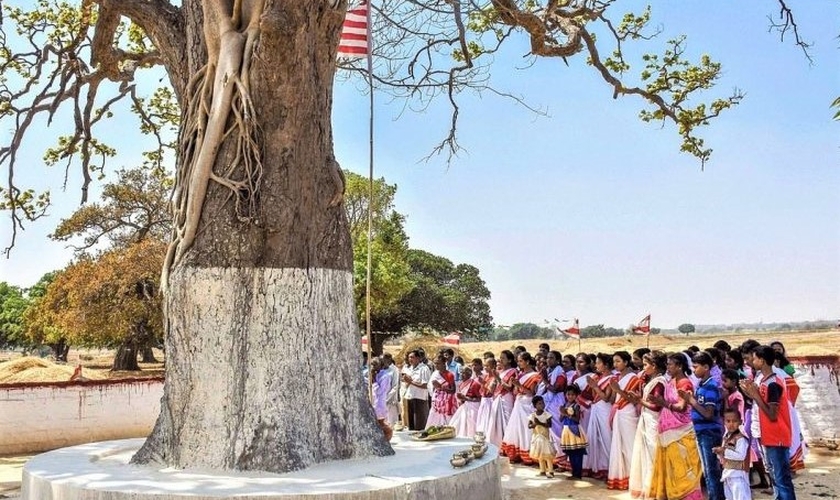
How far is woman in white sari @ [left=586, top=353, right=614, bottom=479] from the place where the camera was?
1040 centimetres

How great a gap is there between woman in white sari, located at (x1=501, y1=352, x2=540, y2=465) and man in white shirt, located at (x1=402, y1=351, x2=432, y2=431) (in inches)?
133

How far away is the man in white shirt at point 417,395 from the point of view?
599 inches

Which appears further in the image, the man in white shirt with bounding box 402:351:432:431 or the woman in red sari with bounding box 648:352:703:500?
the man in white shirt with bounding box 402:351:432:431

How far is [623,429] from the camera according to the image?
31.9 ft

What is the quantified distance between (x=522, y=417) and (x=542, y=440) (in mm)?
1105

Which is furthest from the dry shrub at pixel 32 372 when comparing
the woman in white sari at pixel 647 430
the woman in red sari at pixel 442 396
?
the woman in white sari at pixel 647 430

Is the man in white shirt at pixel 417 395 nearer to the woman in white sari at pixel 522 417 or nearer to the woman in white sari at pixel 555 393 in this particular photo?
the woman in white sari at pixel 522 417

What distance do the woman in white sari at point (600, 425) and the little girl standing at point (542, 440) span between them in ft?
1.77

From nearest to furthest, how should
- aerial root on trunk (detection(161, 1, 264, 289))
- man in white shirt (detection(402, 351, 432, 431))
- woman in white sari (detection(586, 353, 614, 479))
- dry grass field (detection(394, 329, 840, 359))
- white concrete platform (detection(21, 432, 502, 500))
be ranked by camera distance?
white concrete platform (detection(21, 432, 502, 500))
aerial root on trunk (detection(161, 1, 264, 289))
woman in white sari (detection(586, 353, 614, 479))
man in white shirt (detection(402, 351, 432, 431))
dry grass field (detection(394, 329, 840, 359))

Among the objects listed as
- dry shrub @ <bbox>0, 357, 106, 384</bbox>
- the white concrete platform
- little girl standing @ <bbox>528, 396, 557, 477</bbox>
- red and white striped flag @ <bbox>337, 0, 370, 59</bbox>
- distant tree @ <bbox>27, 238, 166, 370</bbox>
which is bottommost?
little girl standing @ <bbox>528, 396, 557, 477</bbox>

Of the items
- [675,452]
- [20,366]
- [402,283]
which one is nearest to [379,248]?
[402,283]

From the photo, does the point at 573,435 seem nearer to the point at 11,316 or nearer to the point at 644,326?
the point at 644,326

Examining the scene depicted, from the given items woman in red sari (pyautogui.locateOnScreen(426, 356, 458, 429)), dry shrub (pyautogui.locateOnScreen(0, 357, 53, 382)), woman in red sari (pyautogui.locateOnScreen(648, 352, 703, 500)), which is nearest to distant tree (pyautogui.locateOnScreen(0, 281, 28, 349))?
dry shrub (pyautogui.locateOnScreen(0, 357, 53, 382))

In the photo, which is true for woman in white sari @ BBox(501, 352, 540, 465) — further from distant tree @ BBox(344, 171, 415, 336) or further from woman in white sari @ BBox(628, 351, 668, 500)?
distant tree @ BBox(344, 171, 415, 336)
